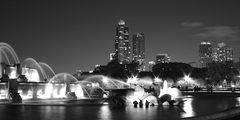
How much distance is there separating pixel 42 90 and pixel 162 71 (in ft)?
321

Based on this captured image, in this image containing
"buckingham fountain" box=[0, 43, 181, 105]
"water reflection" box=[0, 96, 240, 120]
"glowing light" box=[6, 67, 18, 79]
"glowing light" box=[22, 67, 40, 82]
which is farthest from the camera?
"glowing light" box=[22, 67, 40, 82]

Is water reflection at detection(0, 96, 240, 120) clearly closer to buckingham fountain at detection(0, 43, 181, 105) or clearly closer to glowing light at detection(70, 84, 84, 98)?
buckingham fountain at detection(0, 43, 181, 105)

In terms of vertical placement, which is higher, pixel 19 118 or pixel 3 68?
pixel 3 68

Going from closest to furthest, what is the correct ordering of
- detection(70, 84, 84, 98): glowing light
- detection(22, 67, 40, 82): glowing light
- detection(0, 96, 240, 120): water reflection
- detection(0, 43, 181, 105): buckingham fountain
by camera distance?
1. detection(0, 96, 240, 120): water reflection
2. detection(0, 43, 181, 105): buckingham fountain
3. detection(70, 84, 84, 98): glowing light
4. detection(22, 67, 40, 82): glowing light

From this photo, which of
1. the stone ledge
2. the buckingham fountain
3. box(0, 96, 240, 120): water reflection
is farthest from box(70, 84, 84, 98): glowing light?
the stone ledge

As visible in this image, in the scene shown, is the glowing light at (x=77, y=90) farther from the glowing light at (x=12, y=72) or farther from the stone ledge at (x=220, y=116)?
the stone ledge at (x=220, y=116)

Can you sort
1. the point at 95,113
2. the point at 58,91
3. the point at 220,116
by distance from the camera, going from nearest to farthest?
the point at 220,116 → the point at 95,113 → the point at 58,91

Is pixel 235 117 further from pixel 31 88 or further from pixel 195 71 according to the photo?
pixel 195 71

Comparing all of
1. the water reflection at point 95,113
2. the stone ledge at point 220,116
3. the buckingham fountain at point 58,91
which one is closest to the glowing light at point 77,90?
the buckingham fountain at point 58,91

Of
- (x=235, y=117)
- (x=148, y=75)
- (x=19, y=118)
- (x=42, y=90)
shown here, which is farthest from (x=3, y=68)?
(x=148, y=75)

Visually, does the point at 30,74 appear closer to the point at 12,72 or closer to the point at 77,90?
the point at 12,72

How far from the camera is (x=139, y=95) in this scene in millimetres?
36406

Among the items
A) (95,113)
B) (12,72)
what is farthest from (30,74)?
(95,113)

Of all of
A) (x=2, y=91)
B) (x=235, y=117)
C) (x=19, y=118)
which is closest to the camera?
(x=235, y=117)
